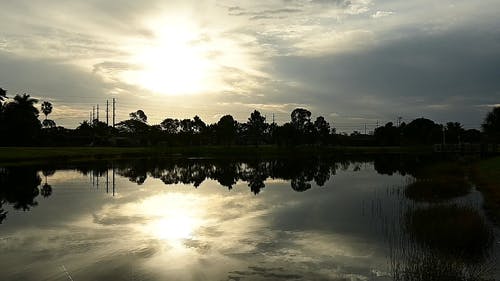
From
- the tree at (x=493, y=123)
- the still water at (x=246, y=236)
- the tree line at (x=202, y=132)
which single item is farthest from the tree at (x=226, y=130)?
the still water at (x=246, y=236)

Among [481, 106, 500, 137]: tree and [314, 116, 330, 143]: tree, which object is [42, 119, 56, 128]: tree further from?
[481, 106, 500, 137]: tree

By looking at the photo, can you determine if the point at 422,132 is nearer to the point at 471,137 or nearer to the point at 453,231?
the point at 471,137

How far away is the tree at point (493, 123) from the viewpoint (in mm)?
74137

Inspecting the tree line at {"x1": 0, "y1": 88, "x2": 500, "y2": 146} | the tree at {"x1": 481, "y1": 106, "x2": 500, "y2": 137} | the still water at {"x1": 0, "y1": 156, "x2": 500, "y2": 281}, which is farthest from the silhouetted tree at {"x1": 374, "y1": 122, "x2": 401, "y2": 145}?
the still water at {"x1": 0, "y1": 156, "x2": 500, "y2": 281}

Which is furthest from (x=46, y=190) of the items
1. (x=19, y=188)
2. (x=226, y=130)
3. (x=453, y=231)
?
(x=226, y=130)

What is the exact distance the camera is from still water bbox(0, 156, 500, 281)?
1300cm

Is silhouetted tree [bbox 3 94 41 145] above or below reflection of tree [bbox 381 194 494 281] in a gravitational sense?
above

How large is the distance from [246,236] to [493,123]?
73.0 m

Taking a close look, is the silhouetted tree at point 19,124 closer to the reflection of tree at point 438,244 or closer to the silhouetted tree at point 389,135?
the reflection of tree at point 438,244

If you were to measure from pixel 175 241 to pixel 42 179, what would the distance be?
30.9 meters

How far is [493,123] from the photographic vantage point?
7562 centimetres

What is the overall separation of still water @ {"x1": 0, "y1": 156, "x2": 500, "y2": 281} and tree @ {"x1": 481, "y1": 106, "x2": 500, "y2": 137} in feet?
172

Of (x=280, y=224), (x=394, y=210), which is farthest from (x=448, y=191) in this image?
(x=280, y=224)

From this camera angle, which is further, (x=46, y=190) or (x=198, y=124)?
(x=198, y=124)
